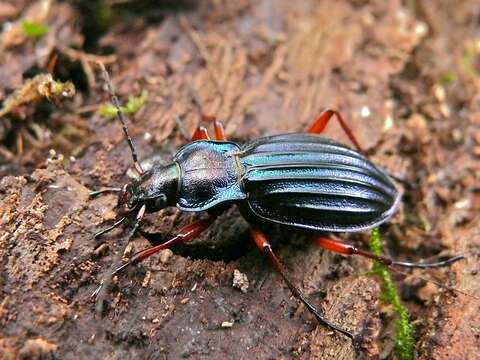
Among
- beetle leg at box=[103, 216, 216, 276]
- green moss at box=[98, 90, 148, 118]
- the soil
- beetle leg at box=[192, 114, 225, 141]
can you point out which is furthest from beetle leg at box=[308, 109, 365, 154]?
green moss at box=[98, 90, 148, 118]

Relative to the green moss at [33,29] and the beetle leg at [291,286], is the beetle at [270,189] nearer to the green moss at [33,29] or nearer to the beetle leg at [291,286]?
the beetle leg at [291,286]

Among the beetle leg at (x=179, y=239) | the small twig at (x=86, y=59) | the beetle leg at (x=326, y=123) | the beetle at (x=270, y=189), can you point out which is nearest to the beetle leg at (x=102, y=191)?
the beetle at (x=270, y=189)

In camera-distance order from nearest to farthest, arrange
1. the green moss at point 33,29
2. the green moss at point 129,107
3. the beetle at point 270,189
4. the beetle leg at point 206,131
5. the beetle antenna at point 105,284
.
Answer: the beetle antenna at point 105,284
the beetle at point 270,189
the beetle leg at point 206,131
the green moss at point 129,107
the green moss at point 33,29

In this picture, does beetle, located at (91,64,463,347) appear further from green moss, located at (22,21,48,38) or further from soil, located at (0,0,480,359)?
green moss, located at (22,21,48,38)

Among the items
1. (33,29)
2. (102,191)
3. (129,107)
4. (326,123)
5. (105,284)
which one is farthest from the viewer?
(33,29)

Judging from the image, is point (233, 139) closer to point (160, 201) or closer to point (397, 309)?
point (160, 201)

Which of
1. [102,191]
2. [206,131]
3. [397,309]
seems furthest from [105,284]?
[397,309]
